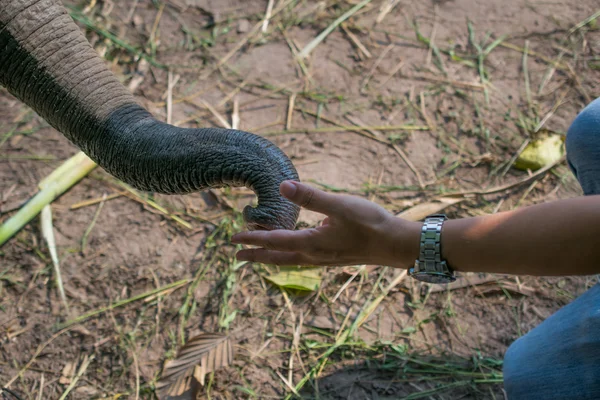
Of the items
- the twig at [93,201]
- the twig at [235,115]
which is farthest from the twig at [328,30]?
the twig at [93,201]

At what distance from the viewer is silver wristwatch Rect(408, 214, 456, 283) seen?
4.03 ft

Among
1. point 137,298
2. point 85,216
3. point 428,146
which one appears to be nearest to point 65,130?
point 137,298

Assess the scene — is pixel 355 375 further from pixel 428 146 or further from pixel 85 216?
pixel 85 216

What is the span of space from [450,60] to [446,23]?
0.27m

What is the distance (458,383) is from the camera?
1.84 meters

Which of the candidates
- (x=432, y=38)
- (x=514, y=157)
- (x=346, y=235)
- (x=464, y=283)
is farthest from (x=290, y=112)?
(x=346, y=235)

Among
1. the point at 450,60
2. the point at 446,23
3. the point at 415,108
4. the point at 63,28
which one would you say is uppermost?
the point at 446,23

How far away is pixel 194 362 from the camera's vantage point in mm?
1918

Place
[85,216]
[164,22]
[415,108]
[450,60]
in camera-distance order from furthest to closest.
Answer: [164,22], [450,60], [415,108], [85,216]

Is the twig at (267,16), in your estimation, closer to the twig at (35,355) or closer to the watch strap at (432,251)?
the twig at (35,355)

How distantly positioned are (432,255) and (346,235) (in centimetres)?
18

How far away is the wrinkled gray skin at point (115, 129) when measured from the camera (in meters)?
1.35

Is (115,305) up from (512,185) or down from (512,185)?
down

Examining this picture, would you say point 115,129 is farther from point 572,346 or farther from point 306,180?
point 572,346
